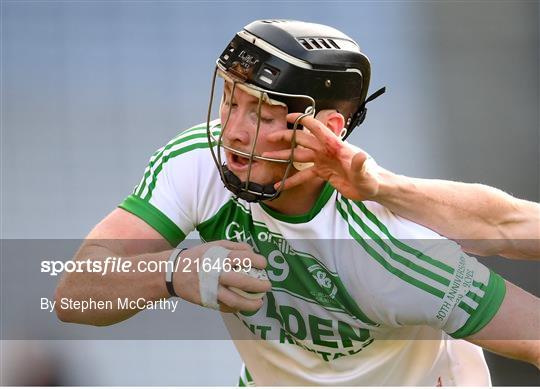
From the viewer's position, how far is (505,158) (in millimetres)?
5473

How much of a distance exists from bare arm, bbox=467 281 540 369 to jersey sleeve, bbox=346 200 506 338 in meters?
0.02

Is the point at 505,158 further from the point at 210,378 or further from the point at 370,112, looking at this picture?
the point at 210,378

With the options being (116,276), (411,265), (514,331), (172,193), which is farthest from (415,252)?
(116,276)

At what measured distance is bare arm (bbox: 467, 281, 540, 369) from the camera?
111 inches

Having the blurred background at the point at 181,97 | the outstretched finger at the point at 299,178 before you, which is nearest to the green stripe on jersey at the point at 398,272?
the outstretched finger at the point at 299,178

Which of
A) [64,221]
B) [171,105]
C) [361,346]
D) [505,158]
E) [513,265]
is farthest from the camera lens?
[171,105]

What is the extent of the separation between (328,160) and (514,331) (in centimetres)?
68

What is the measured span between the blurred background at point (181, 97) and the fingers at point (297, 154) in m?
2.67

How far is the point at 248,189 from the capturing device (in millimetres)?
2730

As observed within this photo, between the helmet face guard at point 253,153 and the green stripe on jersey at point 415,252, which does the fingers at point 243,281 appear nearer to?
the helmet face guard at point 253,153

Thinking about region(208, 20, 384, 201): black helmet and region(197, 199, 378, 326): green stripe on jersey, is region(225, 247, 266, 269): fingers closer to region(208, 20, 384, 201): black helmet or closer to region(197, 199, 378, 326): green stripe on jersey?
region(208, 20, 384, 201): black helmet

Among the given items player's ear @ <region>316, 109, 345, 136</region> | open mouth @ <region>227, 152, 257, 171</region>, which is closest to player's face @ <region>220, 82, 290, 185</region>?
open mouth @ <region>227, 152, 257, 171</region>

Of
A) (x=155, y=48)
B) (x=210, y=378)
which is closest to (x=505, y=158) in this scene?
(x=210, y=378)

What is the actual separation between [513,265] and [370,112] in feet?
5.13
